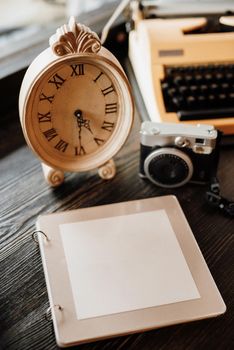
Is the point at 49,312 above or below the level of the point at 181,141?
below

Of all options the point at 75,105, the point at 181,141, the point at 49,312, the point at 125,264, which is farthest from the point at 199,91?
the point at 49,312

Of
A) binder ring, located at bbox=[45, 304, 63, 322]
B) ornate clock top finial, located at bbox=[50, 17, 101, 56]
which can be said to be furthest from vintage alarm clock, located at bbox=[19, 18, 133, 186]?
binder ring, located at bbox=[45, 304, 63, 322]

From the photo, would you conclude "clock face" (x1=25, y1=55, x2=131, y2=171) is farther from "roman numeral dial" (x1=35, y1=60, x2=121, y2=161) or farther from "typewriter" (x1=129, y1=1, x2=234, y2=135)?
"typewriter" (x1=129, y1=1, x2=234, y2=135)

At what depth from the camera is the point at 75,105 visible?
2.71 feet

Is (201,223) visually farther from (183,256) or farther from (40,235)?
(40,235)

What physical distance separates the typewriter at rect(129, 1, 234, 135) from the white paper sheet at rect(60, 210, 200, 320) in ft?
0.90

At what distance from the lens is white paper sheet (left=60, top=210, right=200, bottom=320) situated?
0.71 m

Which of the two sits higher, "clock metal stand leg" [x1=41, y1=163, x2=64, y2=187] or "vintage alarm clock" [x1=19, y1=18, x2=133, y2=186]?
"vintage alarm clock" [x1=19, y1=18, x2=133, y2=186]

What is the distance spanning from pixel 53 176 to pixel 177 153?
24 cm

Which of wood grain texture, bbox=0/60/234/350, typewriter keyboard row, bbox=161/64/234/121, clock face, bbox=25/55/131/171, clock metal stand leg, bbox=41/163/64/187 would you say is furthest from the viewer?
typewriter keyboard row, bbox=161/64/234/121

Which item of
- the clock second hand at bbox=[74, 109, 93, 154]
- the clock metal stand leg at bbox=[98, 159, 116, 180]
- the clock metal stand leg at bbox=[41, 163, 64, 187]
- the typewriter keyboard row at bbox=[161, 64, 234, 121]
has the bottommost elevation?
the clock metal stand leg at bbox=[98, 159, 116, 180]

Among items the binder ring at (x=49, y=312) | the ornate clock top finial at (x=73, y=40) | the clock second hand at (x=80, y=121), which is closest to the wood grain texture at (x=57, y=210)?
the binder ring at (x=49, y=312)

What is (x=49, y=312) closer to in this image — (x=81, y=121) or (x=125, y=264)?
(x=125, y=264)

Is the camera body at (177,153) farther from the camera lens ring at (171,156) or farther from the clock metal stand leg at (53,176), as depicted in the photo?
the clock metal stand leg at (53,176)
